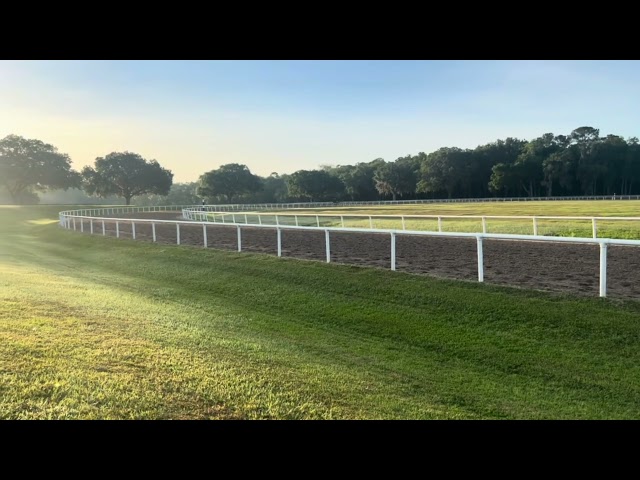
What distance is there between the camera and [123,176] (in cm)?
7869

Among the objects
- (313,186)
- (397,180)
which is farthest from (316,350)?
(397,180)

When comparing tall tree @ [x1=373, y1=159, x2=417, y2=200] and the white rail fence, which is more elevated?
tall tree @ [x1=373, y1=159, x2=417, y2=200]

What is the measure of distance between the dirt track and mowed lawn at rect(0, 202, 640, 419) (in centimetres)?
108

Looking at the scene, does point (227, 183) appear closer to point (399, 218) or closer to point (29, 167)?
point (29, 167)

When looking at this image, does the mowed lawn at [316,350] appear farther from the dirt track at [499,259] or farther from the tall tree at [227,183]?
the tall tree at [227,183]

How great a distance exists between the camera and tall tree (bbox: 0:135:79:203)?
2702 inches

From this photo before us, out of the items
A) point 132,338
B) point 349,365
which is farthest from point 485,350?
point 132,338

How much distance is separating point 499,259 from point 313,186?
8155cm

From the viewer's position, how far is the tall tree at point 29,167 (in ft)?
225

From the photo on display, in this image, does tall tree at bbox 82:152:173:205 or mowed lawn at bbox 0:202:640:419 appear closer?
mowed lawn at bbox 0:202:640:419

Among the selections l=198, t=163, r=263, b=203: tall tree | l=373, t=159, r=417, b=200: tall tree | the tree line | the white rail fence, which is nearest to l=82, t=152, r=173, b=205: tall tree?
the tree line

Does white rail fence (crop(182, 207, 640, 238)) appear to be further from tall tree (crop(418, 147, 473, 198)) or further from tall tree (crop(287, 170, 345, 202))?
tall tree (crop(418, 147, 473, 198))

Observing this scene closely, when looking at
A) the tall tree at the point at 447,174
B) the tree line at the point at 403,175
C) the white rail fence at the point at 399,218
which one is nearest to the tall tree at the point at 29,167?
the tree line at the point at 403,175
